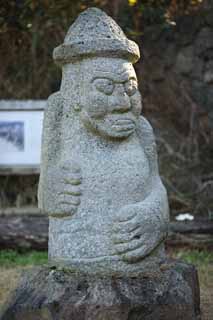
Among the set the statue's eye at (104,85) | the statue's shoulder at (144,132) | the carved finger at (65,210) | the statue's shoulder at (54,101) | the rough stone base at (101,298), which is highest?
the statue's eye at (104,85)

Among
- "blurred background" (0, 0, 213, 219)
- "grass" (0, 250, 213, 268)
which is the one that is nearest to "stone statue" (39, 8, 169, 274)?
"grass" (0, 250, 213, 268)

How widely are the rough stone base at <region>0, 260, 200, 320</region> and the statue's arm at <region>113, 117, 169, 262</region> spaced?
0.14 m

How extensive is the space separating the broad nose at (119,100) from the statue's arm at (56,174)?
1.02 ft

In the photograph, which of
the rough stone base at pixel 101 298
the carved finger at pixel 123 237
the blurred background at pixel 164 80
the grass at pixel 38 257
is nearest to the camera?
the rough stone base at pixel 101 298

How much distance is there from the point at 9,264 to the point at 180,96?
11.3ft

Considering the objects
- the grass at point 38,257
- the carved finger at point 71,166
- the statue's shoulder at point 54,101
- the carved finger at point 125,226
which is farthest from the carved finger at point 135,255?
the grass at point 38,257

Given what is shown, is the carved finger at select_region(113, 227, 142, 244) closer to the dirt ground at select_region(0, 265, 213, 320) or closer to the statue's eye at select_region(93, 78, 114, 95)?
the statue's eye at select_region(93, 78, 114, 95)

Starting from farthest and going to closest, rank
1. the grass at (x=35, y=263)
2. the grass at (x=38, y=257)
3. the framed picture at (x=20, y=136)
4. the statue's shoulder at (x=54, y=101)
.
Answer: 1. the framed picture at (x=20, y=136)
2. the grass at (x=38, y=257)
3. the grass at (x=35, y=263)
4. the statue's shoulder at (x=54, y=101)

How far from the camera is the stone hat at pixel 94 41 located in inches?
149

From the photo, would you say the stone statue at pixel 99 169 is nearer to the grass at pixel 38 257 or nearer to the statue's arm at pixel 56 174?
the statue's arm at pixel 56 174

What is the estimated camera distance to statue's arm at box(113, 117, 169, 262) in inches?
146

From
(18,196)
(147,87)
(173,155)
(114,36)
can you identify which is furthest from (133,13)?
(114,36)

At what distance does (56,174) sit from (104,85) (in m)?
0.51

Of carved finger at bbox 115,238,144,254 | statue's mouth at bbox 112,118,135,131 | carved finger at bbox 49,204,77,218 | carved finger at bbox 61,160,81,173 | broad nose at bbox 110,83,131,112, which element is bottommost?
carved finger at bbox 115,238,144,254
